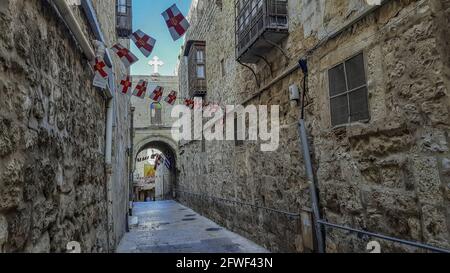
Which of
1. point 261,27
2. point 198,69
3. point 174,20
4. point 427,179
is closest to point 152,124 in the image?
point 198,69

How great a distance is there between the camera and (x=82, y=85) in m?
3.28

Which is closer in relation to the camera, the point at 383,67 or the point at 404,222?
the point at 404,222

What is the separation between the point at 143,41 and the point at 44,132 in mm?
3601

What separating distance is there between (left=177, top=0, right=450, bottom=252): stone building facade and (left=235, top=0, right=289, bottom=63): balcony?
5.2 inches

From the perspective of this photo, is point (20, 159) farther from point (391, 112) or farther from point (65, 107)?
point (391, 112)

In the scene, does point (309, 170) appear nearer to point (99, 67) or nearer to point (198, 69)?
point (99, 67)

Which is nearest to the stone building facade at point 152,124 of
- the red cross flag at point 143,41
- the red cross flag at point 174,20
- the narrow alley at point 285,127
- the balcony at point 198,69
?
the balcony at point 198,69

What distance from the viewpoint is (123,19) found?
8.84 meters

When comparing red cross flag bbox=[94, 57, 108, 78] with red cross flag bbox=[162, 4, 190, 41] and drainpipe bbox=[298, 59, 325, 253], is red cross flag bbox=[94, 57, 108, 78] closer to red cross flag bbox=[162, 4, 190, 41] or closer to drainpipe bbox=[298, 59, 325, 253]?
red cross flag bbox=[162, 4, 190, 41]

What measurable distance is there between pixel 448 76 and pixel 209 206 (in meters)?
8.74

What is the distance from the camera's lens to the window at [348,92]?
10.9 feet

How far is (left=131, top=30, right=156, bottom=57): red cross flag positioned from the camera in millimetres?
5257

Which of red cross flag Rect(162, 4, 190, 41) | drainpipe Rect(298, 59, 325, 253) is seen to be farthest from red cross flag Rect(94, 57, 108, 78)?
drainpipe Rect(298, 59, 325, 253)
